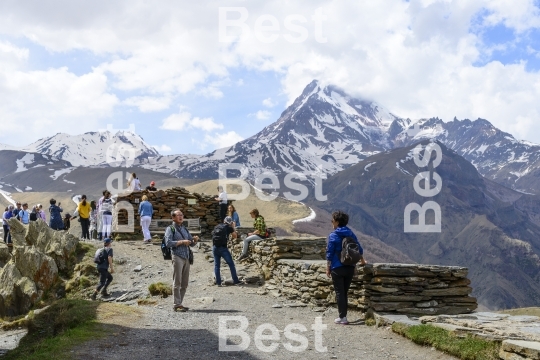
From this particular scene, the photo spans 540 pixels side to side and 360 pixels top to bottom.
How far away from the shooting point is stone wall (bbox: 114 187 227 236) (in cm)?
2686

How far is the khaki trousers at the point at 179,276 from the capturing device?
42.0 ft

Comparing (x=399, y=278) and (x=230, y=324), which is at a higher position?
(x=399, y=278)

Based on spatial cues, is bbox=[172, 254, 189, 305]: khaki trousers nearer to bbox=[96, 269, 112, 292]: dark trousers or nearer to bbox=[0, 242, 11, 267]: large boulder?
bbox=[96, 269, 112, 292]: dark trousers

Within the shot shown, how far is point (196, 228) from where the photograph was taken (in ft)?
89.9

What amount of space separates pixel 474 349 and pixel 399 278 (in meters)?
3.52

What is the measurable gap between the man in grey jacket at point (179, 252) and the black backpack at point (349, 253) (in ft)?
11.9

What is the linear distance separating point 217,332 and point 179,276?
97.1 inches

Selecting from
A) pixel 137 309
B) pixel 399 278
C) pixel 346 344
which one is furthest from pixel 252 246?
pixel 346 344

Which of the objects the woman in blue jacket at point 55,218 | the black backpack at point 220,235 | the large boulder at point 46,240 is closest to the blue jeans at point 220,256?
the black backpack at point 220,235

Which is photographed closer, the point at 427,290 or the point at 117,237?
the point at 427,290

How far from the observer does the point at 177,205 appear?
27453 mm

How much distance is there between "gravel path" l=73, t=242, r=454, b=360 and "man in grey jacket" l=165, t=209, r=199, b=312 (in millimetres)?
512

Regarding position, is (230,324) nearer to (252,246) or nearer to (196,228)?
(252,246)

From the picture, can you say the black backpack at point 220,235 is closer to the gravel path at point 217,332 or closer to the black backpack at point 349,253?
the gravel path at point 217,332
